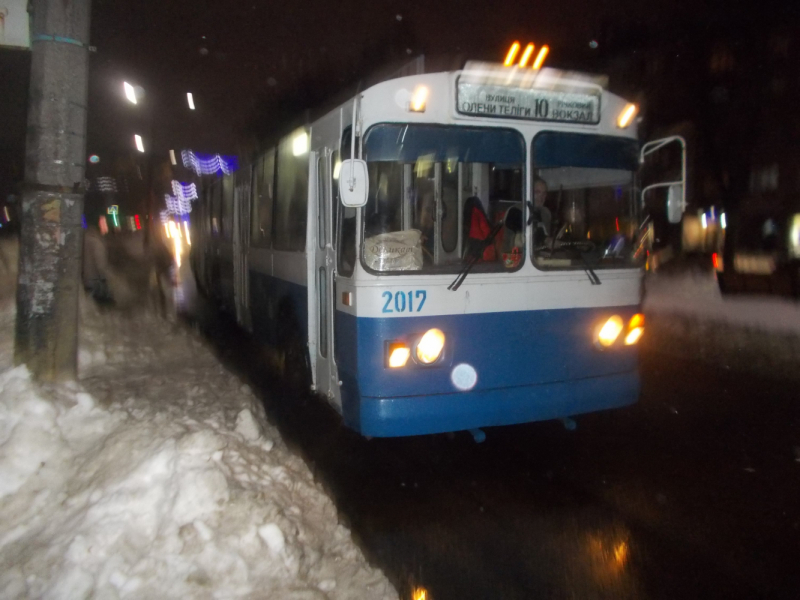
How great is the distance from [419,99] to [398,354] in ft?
6.01

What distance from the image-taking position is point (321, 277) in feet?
19.0

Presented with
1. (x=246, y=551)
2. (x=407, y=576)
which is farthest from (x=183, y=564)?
(x=407, y=576)

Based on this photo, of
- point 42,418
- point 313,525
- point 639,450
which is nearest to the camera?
point 313,525

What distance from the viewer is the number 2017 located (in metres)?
4.75

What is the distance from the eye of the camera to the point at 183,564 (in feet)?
11.4

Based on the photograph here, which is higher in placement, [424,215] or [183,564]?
[424,215]

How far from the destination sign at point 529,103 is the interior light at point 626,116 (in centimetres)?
26

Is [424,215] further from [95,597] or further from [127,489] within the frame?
[95,597]

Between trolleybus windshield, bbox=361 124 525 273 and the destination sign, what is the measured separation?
0.16 metres

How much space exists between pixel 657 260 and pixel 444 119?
76.1 ft

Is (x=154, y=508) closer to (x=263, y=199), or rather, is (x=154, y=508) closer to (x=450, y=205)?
(x=450, y=205)

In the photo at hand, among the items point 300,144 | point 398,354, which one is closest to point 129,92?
point 300,144

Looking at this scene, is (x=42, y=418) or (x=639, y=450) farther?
(x=639, y=450)

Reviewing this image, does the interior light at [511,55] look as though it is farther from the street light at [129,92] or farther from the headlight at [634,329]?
the street light at [129,92]
